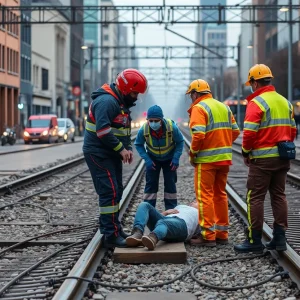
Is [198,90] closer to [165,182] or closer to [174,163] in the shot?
[174,163]

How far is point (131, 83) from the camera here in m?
7.98

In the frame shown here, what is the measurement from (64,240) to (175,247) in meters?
1.60

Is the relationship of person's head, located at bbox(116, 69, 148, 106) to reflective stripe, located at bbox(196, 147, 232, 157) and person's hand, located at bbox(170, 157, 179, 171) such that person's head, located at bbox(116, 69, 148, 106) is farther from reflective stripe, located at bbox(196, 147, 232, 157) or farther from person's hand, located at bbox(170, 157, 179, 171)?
person's hand, located at bbox(170, 157, 179, 171)

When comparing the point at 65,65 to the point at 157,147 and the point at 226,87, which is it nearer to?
the point at 226,87

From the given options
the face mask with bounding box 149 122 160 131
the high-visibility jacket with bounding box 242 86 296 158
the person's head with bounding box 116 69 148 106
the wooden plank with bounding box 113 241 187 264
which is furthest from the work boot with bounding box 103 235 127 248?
the face mask with bounding box 149 122 160 131

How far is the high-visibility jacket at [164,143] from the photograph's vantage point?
9.96 metres

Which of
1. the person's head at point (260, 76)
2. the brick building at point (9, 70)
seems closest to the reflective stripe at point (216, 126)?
the person's head at point (260, 76)

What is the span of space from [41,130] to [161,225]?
4412 centimetres

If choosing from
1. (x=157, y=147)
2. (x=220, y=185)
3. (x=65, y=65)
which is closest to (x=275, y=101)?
(x=220, y=185)

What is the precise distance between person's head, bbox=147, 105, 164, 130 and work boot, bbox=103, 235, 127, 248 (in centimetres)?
203

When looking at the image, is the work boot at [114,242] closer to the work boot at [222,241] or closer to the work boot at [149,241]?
the work boot at [149,241]

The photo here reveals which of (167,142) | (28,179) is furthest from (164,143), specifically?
(28,179)

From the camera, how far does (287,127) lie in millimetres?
7797

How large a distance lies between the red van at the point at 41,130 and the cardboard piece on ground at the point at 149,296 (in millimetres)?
45806
